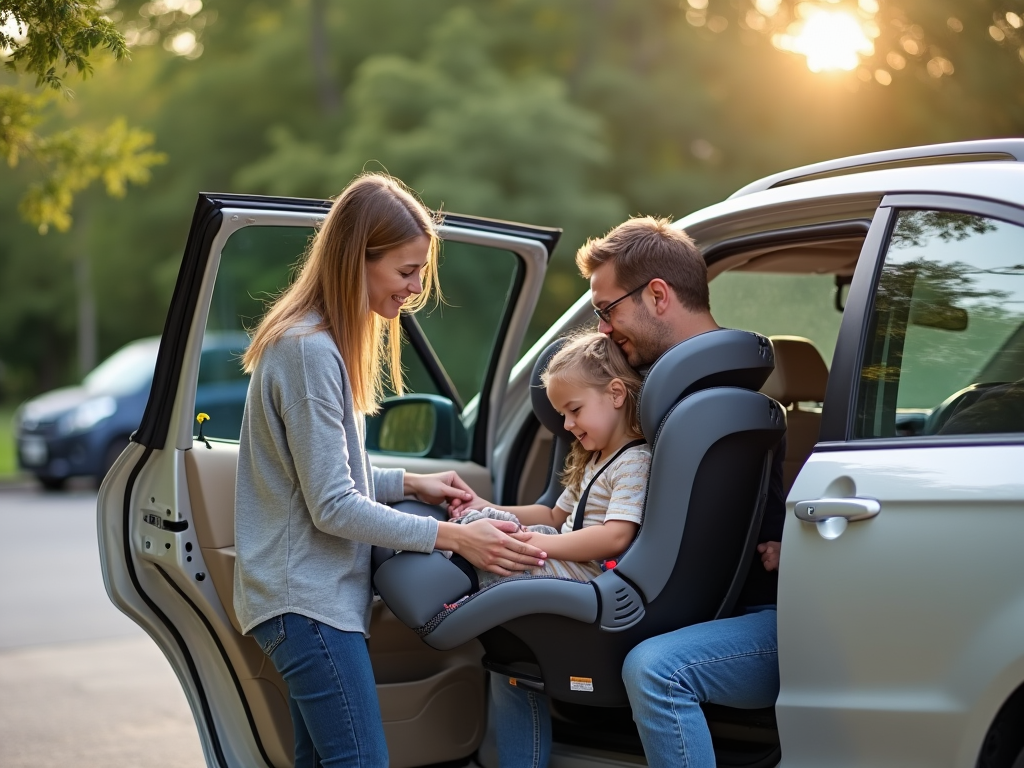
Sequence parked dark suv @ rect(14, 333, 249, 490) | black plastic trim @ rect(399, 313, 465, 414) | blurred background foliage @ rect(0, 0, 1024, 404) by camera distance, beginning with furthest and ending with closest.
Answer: blurred background foliage @ rect(0, 0, 1024, 404) → parked dark suv @ rect(14, 333, 249, 490) → black plastic trim @ rect(399, 313, 465, 414)

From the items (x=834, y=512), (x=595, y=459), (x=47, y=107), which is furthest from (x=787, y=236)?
(x=47, y=107)

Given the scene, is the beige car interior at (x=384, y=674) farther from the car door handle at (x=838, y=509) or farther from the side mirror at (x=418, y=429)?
the car door handle at (x=838, y=509)

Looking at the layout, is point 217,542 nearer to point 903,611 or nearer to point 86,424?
point 903,611

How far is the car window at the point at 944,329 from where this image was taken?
252 centimetres

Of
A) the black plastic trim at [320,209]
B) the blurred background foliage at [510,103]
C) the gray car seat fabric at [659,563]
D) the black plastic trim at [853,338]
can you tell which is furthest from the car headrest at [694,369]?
the blurred background foliage at [510,103]

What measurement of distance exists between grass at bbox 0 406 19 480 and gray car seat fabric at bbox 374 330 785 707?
14.7 metres

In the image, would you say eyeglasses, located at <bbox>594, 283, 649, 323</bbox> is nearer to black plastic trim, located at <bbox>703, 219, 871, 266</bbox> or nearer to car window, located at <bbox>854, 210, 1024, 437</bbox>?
black plastic trim, located at <bbox>703, 219, 871, 266</bbox>

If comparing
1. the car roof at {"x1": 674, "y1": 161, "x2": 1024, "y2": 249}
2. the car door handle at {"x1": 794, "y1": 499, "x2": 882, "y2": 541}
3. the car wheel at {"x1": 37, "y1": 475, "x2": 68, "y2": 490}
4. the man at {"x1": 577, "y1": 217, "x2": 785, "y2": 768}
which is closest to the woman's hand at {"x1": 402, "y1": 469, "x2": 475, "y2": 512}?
the man at {"x1": 577, "y1": 217, "x2": 785, "y2": 768}

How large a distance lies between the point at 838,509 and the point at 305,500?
1202 mm

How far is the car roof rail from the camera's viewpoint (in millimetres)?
2760

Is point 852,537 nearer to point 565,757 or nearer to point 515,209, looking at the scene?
point 565,757

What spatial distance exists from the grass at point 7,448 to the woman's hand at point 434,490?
559 inches

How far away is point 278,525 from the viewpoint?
2779mm

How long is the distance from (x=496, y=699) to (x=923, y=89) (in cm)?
853
